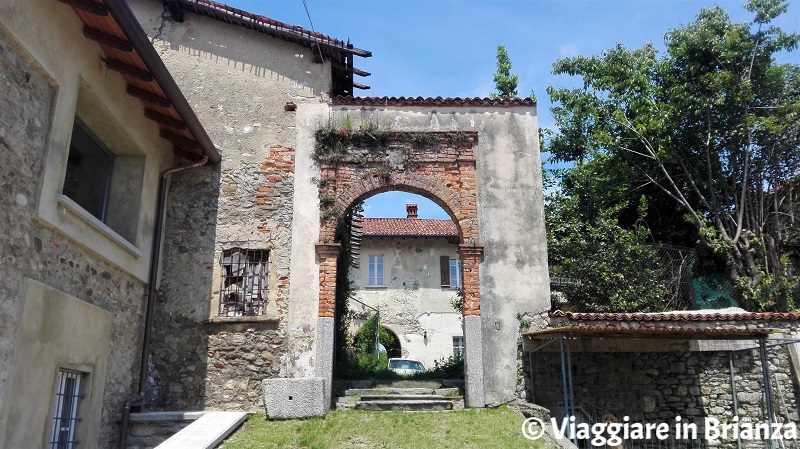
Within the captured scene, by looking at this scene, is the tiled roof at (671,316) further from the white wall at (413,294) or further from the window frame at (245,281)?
the white wall at (413,294)

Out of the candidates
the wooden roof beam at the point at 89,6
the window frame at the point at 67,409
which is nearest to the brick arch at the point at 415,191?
the window frame at the point at 67,409

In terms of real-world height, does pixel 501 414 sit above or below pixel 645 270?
below

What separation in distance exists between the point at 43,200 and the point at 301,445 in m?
4.18

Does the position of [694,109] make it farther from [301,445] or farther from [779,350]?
[301,445]

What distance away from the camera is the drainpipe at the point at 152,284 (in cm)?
923

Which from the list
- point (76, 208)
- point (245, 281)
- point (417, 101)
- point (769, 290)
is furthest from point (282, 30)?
point (769, 290)

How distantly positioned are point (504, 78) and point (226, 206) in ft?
50.5

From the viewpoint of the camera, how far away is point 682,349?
38.6 ft

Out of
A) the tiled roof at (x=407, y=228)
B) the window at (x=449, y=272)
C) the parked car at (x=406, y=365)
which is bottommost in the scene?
the parked car at (x=406, y=365)

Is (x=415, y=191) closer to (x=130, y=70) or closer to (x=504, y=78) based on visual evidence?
(x=130, y=70)

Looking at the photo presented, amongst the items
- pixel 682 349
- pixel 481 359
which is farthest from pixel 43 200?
pixel 682 349

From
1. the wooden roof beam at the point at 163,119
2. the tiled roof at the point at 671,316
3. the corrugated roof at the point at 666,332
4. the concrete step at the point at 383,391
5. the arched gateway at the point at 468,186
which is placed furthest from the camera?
the concrete step at the point at 383,391

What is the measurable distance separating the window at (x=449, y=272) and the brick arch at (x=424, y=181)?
14.7m

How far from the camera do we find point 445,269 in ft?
85.5
